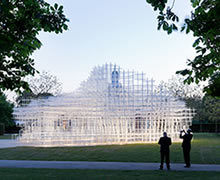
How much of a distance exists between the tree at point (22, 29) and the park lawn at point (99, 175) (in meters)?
3.98

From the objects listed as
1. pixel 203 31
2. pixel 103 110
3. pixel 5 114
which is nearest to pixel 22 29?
pixel 203 31

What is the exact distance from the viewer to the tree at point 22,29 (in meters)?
8.41

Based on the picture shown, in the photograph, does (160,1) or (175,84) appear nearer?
(160,1)

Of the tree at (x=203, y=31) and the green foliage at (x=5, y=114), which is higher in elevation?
the tree at (x=203, y=31)

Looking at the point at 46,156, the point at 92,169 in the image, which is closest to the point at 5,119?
the point at 46,156

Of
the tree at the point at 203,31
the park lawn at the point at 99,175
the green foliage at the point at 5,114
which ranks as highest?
the tree at the point at 203,31

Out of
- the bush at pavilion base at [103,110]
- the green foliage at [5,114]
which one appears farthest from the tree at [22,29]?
the green foliage at [5,114]

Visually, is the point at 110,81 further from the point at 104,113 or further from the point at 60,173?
the point at 60,173

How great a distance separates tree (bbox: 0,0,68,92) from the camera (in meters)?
8.41

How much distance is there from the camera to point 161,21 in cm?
739

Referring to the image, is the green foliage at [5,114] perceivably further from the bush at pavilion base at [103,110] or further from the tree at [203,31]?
the tree at [203,31]

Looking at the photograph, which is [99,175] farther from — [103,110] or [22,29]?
[103,110]

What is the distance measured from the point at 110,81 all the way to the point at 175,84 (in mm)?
44442

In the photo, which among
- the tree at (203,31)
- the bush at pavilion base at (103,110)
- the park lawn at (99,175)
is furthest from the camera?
the bush at pavilion base at (103,110)
